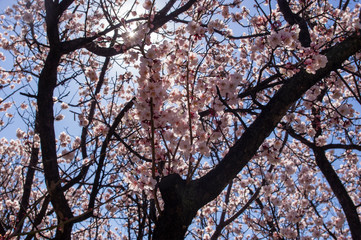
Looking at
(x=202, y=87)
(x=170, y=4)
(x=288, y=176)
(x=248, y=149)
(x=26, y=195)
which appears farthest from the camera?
(x=288, y=176)

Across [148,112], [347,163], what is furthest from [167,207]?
[347,163]

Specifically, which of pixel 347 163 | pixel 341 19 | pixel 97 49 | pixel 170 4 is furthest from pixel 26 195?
pixel 347 163

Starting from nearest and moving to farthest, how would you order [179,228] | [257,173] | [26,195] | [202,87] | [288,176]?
[179,228] → [202,87] → [26,195] → [288,176] → [257,173]

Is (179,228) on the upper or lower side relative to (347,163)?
lower

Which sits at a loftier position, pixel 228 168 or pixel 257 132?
pixel 257 132

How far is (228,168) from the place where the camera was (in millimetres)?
2025

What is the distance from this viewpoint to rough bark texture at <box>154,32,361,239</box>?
193cm

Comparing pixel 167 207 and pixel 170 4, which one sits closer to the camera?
pixel 167 207

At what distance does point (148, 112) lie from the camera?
7.00ft

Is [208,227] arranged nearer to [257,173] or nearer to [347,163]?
[257,173]

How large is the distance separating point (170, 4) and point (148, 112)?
2266 mm

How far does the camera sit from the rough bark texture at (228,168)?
1.93 metres

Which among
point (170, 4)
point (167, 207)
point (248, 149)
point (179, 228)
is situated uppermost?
point (170, 4)

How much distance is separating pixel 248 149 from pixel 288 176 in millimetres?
3561
